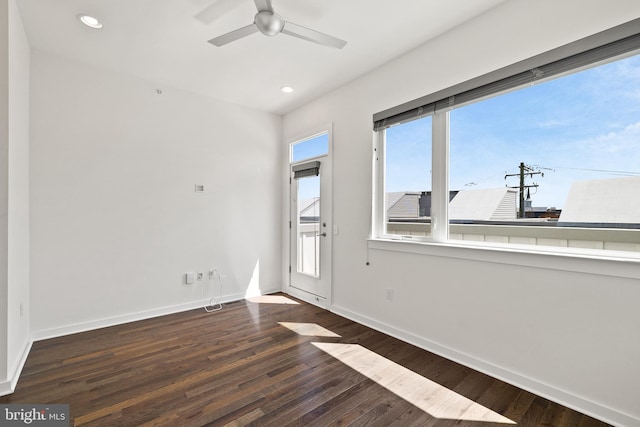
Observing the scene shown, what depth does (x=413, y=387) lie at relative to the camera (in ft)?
7.06

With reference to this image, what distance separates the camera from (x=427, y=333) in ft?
8.99

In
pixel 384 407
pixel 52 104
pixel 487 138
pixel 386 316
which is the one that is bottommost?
pixel 384 407

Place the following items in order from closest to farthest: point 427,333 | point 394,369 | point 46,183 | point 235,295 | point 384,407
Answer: point 384,407 → point 394,369 → point 427,333 → point 46,183 → point 235,295

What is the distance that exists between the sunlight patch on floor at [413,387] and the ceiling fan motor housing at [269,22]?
8.62ft

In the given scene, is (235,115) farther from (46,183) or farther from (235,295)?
(235,295)

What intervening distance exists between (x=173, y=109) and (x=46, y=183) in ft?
4.99

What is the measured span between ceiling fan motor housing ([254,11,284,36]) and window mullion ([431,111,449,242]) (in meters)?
1.55

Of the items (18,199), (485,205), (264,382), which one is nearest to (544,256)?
(485,205)

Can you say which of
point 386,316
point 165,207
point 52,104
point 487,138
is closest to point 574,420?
point 386,316

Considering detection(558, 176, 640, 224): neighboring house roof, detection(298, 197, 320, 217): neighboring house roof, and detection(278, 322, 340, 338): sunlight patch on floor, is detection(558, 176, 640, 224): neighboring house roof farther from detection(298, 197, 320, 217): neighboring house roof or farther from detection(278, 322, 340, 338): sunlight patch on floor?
detection(298, 197, 320, 217): neighboring house roof

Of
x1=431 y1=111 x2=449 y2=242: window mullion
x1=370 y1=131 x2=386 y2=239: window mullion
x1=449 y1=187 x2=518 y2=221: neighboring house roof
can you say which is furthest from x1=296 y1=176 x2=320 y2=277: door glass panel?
x1=449 y1=187 x2=518 y2=221: neighboring house roof

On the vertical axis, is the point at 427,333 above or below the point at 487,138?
below

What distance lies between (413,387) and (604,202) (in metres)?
1.76

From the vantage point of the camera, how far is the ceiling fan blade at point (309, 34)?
6.96 ft
